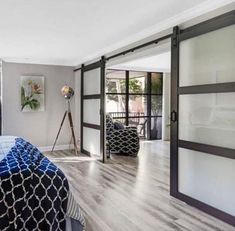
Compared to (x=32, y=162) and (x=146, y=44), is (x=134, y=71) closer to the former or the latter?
(x=146, y=44)

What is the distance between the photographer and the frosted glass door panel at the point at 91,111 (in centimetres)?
582

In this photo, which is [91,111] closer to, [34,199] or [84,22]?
[84,22]

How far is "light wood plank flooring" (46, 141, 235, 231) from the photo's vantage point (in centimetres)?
272

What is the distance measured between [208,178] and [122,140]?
338cm

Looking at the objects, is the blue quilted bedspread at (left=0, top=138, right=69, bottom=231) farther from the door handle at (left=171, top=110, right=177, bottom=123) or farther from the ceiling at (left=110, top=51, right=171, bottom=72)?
the ceiling at (left=110, top=51, right=171, bottom=72)

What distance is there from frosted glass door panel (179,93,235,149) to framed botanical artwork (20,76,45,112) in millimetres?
4301

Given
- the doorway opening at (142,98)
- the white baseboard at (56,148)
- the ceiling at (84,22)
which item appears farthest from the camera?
the doorway opening at (142,98)

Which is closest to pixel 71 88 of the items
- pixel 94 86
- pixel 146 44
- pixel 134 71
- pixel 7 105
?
pixel 94 86

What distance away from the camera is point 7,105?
20.8 ft

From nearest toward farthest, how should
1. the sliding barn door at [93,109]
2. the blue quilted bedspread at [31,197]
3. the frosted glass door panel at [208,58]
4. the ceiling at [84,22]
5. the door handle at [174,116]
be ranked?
the blue quilted bedspread at [31,197] → the frosted glass door panel at [208,58] → the ceiling at [84,22] → the door handle at [174,116] → the sliding barn door at [93,109]

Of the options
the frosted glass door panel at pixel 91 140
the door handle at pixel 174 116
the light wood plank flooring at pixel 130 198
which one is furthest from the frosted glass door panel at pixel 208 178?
the frosted glass door panel at pixel 91 140

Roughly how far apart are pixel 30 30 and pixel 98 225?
2.96m

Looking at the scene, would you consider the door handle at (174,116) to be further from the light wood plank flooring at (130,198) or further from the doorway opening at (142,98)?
the doorway opening at (142,98)

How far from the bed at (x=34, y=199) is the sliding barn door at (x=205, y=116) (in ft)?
4.99
